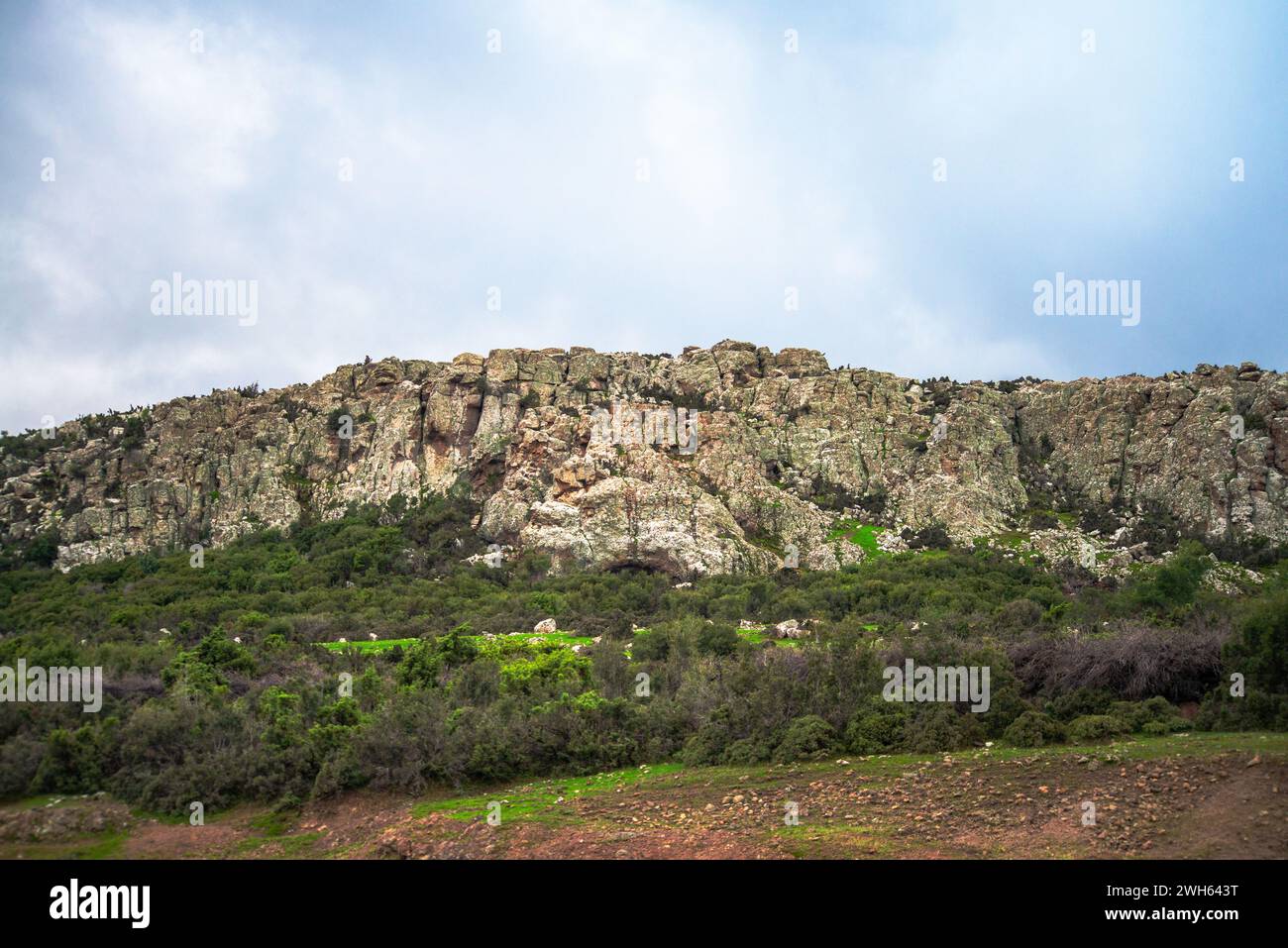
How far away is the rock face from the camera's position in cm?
6181

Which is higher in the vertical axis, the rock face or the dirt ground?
the rock face

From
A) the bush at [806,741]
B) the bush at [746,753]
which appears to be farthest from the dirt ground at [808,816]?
the bush at [806,741]

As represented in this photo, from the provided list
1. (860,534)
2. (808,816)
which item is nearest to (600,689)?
(808,816)

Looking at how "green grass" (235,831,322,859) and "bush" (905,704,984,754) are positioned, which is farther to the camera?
"bush" (905,704,984,754)

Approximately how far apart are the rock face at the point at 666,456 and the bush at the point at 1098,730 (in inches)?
1546

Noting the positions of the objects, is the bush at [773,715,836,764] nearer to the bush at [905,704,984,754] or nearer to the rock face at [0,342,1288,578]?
the bush at [905,704,984,754]

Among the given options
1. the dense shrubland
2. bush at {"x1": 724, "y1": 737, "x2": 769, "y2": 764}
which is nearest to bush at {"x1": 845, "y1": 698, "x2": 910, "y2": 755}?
the dense shrubland

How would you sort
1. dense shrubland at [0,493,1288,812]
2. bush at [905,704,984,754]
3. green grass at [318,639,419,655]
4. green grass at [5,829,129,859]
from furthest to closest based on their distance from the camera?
1. green grass at [318,639,419,655]
2. dense shrubland at [0,493,1288,812]
3. bush at [905,704,984,754]
4. green grass at [5,829,129,859]

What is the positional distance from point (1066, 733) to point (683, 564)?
3964cm

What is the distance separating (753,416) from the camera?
7869 centimetres

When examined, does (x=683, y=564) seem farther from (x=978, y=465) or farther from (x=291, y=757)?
(x=291, y=757)

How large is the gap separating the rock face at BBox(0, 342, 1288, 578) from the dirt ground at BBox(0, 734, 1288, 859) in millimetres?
39623
